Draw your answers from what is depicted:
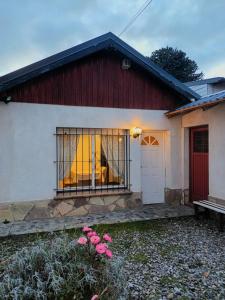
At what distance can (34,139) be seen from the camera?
6.74 meters

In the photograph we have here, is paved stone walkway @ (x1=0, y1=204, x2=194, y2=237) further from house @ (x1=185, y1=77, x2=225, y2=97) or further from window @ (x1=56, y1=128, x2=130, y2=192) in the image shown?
house @ (x1=185, y1=77, x2=225, y2=97)

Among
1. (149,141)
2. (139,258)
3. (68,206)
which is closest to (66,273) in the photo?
(139,258)

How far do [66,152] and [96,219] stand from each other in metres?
1.88

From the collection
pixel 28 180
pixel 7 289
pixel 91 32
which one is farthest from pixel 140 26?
pixel 7 289

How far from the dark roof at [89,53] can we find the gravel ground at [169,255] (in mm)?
3519

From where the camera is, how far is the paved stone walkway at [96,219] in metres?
6.00

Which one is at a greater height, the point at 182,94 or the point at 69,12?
the point at 69,12

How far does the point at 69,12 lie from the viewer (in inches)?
390

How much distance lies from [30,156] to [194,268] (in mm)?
4420

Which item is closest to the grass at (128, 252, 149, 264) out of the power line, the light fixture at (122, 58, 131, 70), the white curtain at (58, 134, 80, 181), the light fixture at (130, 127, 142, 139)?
the white curtain at (58, 134, 80, 181)

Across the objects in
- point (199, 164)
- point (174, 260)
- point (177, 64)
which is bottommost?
point (174, 260)

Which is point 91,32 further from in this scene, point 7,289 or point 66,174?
point 7,289

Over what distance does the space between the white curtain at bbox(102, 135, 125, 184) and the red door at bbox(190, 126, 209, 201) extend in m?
2.08

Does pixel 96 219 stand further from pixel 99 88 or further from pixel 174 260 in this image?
pixel 99 88
